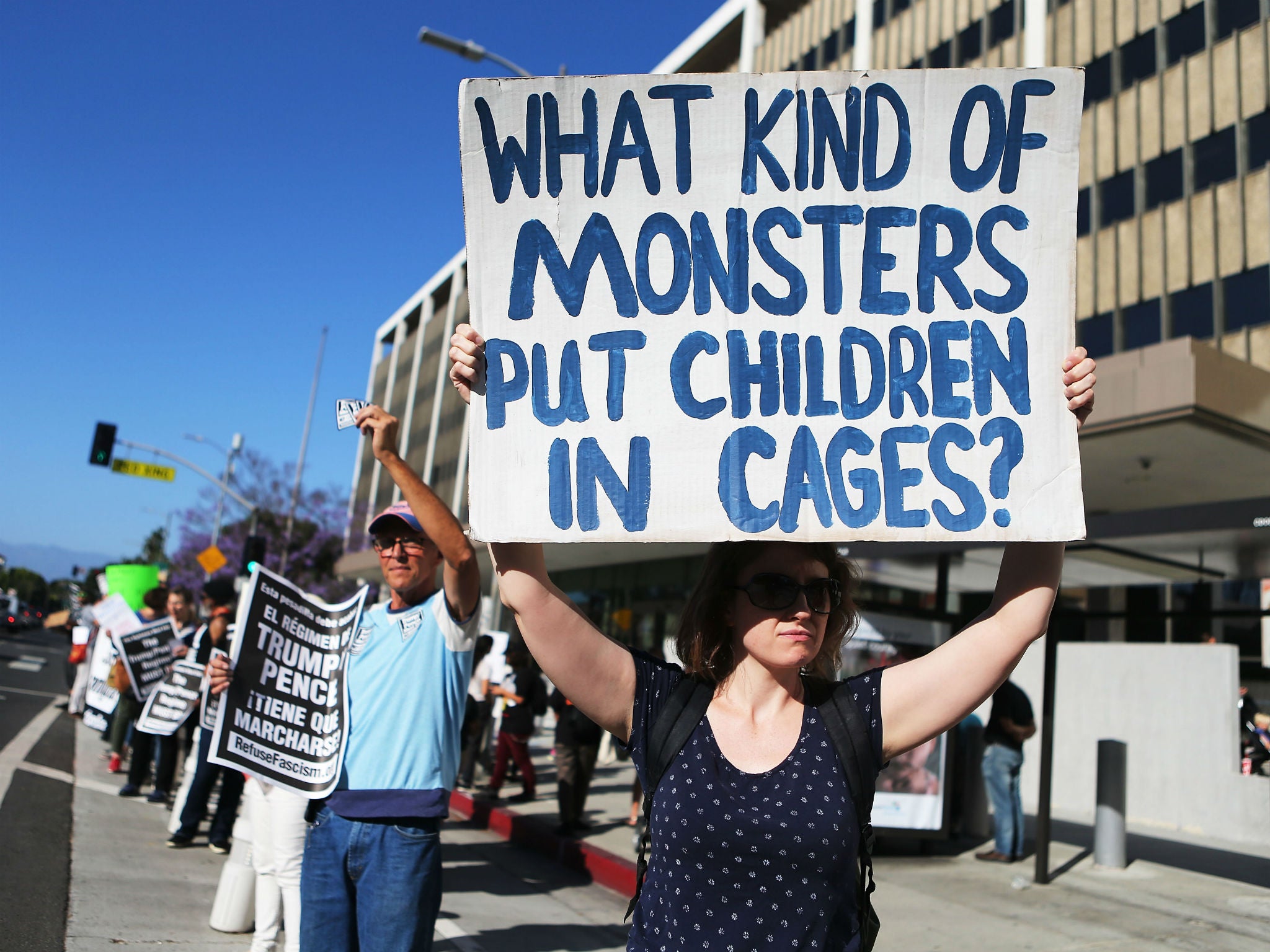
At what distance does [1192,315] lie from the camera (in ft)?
65.8

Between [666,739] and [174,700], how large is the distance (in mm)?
7495

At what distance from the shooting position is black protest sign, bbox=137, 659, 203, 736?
26.9 ft

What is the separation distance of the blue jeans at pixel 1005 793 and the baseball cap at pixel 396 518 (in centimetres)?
665

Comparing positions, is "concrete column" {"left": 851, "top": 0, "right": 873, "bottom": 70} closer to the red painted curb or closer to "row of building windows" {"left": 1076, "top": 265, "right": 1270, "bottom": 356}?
"row of building windows" {"left": 1076, "top": 265, "right": 1270, "bottom": 356}

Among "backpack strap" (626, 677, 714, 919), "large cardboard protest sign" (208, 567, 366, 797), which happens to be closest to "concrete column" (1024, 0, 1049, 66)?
"large cardboard protest sign" (208, 567, 366, 797)

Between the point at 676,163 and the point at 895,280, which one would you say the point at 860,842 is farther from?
the point at 676,163

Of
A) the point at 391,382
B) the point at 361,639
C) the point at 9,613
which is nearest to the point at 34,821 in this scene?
the point at 361,639

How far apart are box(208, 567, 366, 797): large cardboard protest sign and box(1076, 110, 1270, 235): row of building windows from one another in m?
16.9

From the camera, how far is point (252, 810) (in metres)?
4.66

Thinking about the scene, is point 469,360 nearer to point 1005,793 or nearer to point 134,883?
point 134,883

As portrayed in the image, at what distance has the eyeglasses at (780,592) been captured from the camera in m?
2.18

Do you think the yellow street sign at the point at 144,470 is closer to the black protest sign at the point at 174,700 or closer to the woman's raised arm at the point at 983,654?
the black protest sign at the point at 174,700

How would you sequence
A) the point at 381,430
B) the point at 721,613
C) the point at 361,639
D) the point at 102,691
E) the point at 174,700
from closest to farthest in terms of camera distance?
the point at 721,613, the point at 381,430, the point at 361,639, the point at 174,700, the point at 102,691

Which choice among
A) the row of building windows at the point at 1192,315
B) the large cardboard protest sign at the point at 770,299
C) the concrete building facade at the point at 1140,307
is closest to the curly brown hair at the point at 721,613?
the large cardboard protest sign at the point at 770,299
